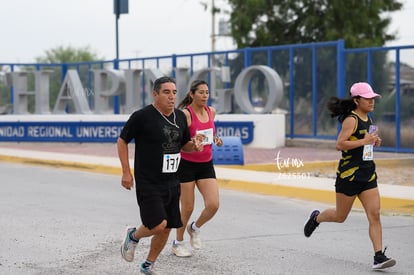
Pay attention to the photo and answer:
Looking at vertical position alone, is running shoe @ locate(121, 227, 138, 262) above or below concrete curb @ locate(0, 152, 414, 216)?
above

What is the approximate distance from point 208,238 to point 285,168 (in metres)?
7.72

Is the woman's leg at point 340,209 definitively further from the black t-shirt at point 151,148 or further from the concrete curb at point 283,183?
the concrete curb at point 283,183

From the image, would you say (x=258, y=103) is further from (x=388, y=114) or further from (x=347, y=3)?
(x=347, y=3)

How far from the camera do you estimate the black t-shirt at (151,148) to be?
690 cm

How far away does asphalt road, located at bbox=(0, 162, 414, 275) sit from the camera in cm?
762

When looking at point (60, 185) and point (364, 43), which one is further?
point (364, 43)

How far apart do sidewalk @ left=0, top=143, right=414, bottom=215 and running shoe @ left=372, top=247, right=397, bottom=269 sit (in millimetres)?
3964

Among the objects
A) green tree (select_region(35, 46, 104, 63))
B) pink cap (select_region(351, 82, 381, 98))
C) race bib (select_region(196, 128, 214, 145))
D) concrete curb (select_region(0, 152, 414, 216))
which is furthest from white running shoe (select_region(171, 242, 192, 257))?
green tree (select_region(35, 46, 104, 63))

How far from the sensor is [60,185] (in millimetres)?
14469

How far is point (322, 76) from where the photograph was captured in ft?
69.4

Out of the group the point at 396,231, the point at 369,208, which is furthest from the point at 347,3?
the point at 369,208

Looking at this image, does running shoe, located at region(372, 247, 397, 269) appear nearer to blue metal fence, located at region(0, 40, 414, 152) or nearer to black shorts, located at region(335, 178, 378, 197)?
black shorts, located at region(335, 178, 378, 197)

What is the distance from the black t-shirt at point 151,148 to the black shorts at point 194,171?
3.97ft

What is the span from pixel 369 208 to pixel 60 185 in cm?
787
